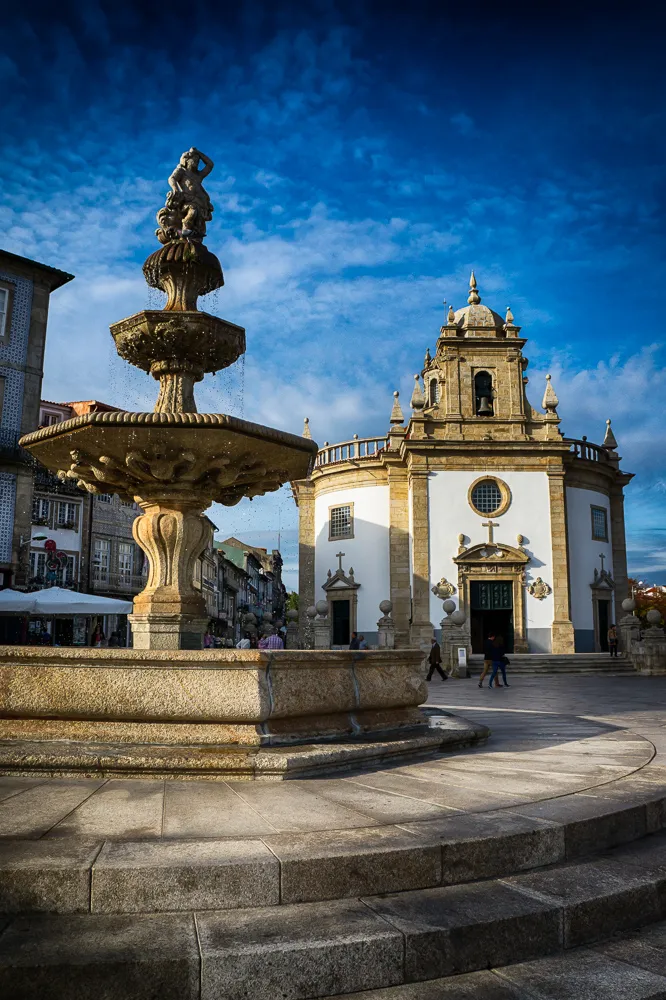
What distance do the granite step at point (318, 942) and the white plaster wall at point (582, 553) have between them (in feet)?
96.0

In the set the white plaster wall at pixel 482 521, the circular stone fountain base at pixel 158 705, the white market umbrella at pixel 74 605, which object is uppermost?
the white plaster wall at pixel 482 521

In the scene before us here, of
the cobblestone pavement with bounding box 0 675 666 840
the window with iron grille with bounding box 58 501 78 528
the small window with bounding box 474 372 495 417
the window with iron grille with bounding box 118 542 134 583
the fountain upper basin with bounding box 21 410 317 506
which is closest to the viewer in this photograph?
the cobblestone pavement with bounding box 0 675 666 840

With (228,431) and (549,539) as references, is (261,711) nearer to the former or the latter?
(228,431)

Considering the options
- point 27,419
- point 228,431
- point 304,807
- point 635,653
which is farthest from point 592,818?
point 27,419

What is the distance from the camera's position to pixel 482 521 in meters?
31.1

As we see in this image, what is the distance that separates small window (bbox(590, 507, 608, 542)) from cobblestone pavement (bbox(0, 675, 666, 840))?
27.7 meters

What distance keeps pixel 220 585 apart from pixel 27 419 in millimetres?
36114

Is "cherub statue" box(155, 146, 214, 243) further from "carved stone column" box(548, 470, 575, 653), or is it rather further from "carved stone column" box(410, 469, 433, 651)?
"carved stone column" box(548, 470, 575, 653)

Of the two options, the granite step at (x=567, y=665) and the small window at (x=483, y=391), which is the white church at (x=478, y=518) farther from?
the granite step at (x=567, y=665)

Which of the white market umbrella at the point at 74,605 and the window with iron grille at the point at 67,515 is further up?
the window with iron grille at the point at 67,515

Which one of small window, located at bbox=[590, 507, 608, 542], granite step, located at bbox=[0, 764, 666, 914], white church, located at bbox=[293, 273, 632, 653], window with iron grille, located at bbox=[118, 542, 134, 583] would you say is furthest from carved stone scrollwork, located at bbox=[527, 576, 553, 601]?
granite step, located at bbox=[0, 764, 666, 914]

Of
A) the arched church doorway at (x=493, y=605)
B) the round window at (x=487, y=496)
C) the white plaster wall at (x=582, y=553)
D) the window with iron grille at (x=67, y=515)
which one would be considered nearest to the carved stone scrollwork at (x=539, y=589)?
the arched church doorway at (x=493, y=605)

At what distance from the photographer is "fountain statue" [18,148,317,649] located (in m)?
6.83

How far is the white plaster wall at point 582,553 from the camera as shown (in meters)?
31.5
